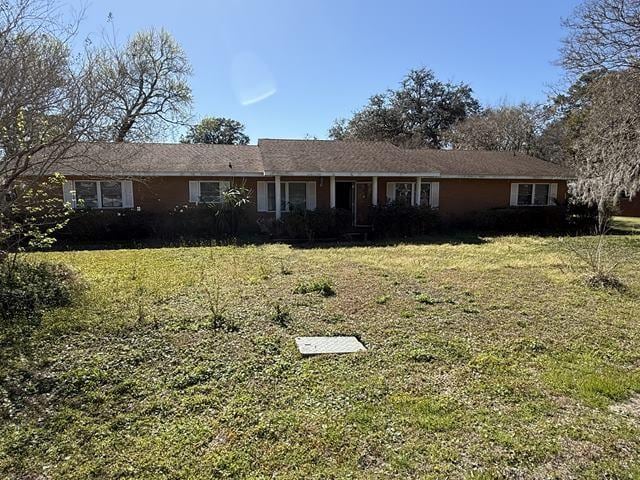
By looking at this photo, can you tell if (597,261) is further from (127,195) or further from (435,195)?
(127,195)

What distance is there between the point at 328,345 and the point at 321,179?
12.7 metres

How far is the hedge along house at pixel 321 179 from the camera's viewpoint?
15328 millimetres

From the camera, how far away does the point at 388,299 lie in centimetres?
671

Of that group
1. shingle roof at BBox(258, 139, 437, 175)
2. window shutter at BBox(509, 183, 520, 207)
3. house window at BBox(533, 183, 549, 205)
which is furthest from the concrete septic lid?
house window at BBox(533, 183, 549, 205)

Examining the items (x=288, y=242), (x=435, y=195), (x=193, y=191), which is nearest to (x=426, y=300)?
(x=288, y=242)

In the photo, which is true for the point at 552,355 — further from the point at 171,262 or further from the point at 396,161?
the point at 396,161

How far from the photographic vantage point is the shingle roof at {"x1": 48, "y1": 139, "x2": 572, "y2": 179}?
15.3 metres

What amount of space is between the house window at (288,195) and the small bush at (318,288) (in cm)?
920

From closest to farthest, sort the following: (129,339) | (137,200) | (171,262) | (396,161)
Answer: (129,339)
(171,262)
(137,200)
(396,161)

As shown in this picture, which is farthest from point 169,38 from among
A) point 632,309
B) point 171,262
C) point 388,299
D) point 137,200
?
point 632,309

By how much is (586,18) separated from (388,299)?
38.3 ft

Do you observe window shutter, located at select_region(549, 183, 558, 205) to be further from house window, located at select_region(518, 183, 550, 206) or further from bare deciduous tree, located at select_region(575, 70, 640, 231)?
bare deciduous tree, located at select_region(575, 70, 640, 231)

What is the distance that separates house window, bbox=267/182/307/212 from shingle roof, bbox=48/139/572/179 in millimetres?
1073

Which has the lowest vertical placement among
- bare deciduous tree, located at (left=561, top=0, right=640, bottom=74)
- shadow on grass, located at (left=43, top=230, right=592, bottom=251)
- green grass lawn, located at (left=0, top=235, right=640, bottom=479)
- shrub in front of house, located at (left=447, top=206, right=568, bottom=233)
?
green grass lawn, located at (left=0, top=235, right=640, bottom=479)
